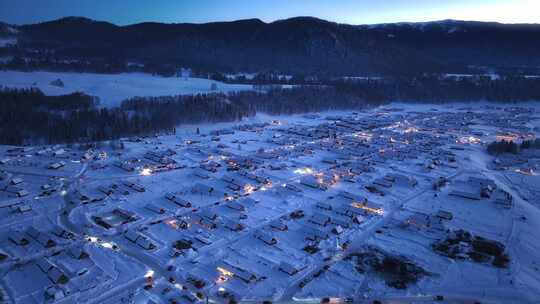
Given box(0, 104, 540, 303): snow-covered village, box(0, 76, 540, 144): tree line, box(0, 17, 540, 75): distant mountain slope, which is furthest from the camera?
box(0, 17, 540, 75): distant mountain slope

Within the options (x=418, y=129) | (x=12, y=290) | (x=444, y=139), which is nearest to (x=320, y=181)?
(x=12, y=290)

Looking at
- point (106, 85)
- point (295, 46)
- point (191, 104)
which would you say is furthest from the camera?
point (295, 46)

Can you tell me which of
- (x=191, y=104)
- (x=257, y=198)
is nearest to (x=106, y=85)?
(x=191, y=104)

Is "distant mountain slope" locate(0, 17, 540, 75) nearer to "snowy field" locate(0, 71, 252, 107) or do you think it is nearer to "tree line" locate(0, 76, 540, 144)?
"snowy field" locate(0, 71, 252, 107)

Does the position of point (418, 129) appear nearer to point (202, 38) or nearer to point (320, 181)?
point (320, 181)

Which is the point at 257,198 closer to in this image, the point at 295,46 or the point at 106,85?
the point at 106,85

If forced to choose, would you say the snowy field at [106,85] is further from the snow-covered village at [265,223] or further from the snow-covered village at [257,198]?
the snow-covered village at [265,223]

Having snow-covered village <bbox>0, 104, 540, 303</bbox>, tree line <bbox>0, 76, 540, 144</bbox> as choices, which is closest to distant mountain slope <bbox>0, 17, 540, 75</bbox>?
tree line <bbox>0, 76, 540, 144</bbox>
